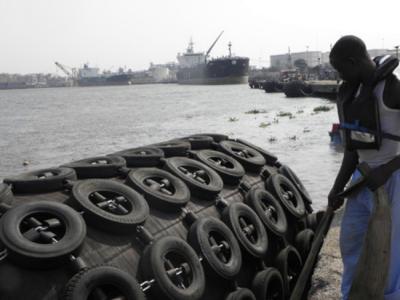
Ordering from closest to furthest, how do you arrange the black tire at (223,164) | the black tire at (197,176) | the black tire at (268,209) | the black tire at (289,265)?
the black tire at (197,176), the black tire at (289,265), the black tire at (268,209), the black tire at (223,164)

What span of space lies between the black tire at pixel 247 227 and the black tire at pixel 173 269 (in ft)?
2.95

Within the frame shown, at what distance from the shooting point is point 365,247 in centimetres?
426

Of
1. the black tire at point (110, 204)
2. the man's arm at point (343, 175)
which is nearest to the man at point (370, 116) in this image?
the man's arm at point (343, 175)

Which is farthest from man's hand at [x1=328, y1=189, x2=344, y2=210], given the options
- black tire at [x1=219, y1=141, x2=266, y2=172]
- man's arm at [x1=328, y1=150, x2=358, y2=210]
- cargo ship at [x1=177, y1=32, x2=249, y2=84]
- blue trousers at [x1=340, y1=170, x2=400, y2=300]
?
cargo ship at [x1=177, y1=32, x2=249, y2=84]

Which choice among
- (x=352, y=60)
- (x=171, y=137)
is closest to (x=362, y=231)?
(x=352, y=60)

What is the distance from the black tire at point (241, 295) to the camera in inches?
194

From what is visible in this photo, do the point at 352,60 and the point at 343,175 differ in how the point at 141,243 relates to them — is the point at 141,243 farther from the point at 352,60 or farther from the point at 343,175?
the point at 352,60

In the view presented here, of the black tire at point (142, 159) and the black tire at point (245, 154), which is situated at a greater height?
the black tire at point (142, 159)

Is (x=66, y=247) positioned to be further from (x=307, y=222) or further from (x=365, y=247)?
(x=307, y=222)

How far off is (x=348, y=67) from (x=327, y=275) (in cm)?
330

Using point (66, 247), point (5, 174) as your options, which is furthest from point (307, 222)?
point (5, 174)

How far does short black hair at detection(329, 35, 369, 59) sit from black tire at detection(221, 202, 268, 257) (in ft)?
7.42

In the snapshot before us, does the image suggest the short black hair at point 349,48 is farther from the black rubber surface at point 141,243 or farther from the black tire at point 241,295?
the black tire at point 241,295

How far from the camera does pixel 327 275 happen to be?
6500mm
